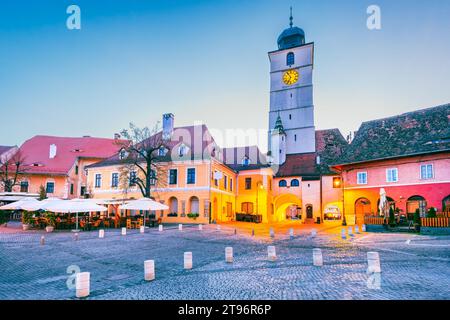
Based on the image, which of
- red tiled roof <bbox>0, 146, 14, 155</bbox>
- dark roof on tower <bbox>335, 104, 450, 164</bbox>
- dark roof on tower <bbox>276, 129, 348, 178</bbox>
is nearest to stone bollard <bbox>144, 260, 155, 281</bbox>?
dark roof on tower <bbox>335, 104, 450, 164</bbox>

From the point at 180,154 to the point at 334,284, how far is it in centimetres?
2876

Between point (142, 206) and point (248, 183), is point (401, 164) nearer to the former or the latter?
point (248, 183)

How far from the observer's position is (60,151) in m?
48.4

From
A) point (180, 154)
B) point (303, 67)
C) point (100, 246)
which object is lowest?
point (100, 246)

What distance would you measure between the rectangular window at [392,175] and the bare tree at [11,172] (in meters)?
42.2

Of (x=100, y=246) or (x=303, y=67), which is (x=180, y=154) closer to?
(x=100, y=246)

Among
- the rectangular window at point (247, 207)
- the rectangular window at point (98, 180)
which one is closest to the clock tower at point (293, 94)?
the rectangular window at point (247, 207)

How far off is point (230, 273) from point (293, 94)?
42.7 m

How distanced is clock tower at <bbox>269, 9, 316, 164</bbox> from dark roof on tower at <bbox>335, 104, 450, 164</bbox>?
13.5 m

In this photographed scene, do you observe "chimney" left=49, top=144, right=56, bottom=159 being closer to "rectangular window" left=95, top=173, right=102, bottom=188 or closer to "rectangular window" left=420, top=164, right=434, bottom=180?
"rectangular window" left=95, top=173, right=102, bottom=188

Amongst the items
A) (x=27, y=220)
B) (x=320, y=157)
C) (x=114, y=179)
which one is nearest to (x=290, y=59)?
(x=320, y=157)

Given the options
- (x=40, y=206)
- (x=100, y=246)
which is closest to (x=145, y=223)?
(x=40, y=206)

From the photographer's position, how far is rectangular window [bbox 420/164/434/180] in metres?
26.6
